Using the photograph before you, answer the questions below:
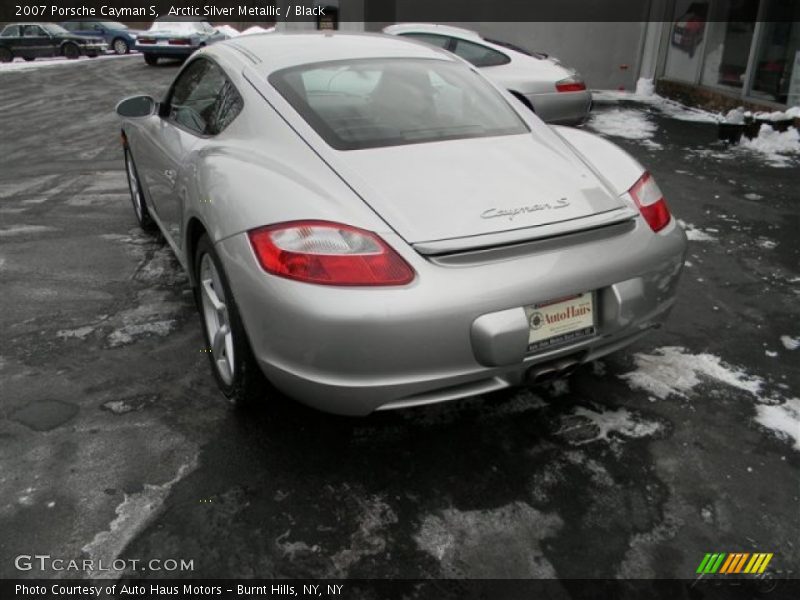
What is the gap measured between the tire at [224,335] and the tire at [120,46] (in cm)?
2822

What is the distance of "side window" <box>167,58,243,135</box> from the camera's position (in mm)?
2996

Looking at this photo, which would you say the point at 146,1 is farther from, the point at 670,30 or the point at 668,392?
the point at 668,392

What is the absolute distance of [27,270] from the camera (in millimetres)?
4250

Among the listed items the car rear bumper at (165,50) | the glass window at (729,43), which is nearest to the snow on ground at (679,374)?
the glass window at (729,43)

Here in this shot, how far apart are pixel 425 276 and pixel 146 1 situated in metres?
50.9

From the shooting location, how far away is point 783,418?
2.68m

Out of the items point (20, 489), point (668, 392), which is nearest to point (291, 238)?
point (20, 489)

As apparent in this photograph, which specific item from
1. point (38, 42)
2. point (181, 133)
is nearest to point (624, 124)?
point (181, 133)

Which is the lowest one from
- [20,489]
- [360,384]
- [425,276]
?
[20,489]

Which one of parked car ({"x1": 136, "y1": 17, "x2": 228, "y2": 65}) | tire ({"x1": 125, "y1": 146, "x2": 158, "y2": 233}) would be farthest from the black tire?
tire ({"x1": 125, "y1": 146, "x2": 158, "y2": 233})

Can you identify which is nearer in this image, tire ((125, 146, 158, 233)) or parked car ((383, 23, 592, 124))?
tire ((125, 146, 158, 233))

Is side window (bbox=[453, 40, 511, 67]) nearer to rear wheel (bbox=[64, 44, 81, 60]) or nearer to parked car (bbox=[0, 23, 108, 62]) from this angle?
rear wheel (bbox=[64, 44, 81, 60])

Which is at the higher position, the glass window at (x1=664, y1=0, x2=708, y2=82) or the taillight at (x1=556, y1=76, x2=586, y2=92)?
the glass window at (x1=664, y1=0, x2=708, y2=82)

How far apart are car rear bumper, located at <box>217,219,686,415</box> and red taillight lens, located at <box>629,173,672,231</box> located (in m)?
0.39
